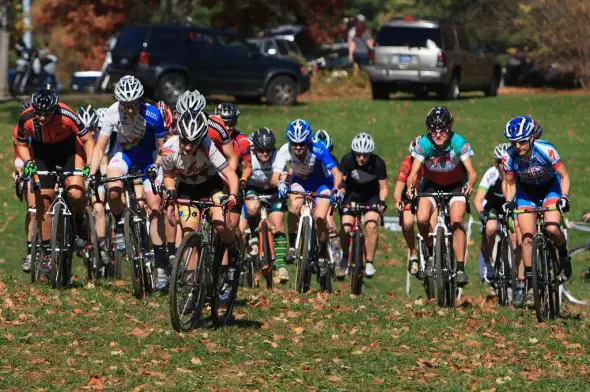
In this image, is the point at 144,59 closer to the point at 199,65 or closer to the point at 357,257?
the point at 199,65

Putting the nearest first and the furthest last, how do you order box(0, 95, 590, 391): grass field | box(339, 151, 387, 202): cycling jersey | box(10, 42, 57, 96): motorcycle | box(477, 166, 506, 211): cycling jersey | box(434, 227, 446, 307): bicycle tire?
1. box(0, 95, 590, 391): grass field
2. box(434, 227, 446, 307): bicycle tire
3. box(477, 166, 506, 211): cycling jersey
4. box(339, 151, 387, 202): cycling jersey
5. box(10, 42, 57, 96): motorcycle

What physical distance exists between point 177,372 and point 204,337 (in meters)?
1.14

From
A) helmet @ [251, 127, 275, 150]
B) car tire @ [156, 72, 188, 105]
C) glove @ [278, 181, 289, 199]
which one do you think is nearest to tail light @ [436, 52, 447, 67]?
car tire @ [156, 72, 188, 105]

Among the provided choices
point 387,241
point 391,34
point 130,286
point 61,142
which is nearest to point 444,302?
point 130,286

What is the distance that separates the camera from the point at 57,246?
14461mm

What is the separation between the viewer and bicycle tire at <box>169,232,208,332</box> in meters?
11.6

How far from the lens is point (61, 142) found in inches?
600

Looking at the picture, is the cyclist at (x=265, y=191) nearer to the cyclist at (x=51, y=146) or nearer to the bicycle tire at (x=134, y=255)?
the cyclist at (x=51, y=146)

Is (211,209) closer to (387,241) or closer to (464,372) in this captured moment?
(464,372)

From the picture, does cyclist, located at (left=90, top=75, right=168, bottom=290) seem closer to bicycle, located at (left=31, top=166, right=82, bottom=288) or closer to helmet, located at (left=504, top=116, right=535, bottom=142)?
bicycle, located at (left=31, top=166, right=82, bottom=288)

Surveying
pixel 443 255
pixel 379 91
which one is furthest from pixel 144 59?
pixel 443 255

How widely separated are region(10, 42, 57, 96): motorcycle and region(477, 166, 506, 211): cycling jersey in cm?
2396

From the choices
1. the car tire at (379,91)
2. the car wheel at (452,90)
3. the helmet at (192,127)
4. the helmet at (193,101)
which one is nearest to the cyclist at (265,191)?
the helmet at (193,101)

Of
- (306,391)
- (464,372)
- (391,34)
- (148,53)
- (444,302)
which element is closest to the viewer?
(306,391)
